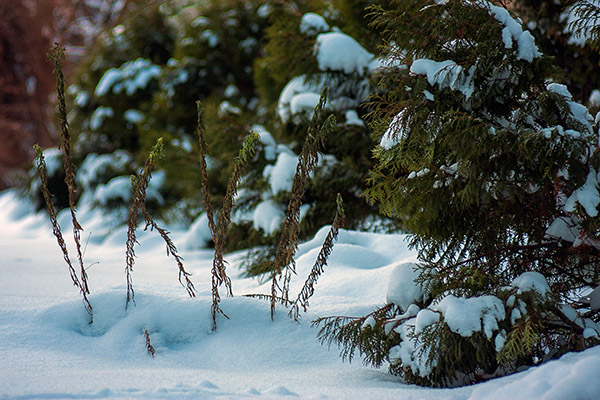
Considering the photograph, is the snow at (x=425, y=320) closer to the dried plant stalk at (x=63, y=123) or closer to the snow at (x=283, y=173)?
the dried plant stalk at (x=63, y=123)

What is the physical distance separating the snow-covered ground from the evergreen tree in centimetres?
14

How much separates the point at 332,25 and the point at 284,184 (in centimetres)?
165

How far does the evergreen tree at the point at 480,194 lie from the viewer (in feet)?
5.71

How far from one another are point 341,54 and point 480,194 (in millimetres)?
2338

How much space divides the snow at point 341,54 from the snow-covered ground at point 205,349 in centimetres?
148

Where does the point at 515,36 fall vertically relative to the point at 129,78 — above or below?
below

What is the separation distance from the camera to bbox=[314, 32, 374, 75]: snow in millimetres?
4008

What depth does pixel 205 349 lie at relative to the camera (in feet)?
7.03

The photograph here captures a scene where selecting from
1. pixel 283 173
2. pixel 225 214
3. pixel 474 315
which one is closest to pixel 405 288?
pixel 474 315

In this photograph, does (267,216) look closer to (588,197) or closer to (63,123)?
(63,123)

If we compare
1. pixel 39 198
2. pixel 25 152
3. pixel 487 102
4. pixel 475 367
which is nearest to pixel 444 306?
pixel 475 367

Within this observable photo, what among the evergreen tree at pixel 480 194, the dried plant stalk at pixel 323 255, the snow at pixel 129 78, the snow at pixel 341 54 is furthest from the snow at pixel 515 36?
the snow at pixel 129 78

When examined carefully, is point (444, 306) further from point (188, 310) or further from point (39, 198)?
point (39, 198)

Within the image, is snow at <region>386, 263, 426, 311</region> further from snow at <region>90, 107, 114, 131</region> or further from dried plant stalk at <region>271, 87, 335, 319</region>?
snow at <region>90, 107, 114, 131</region>
